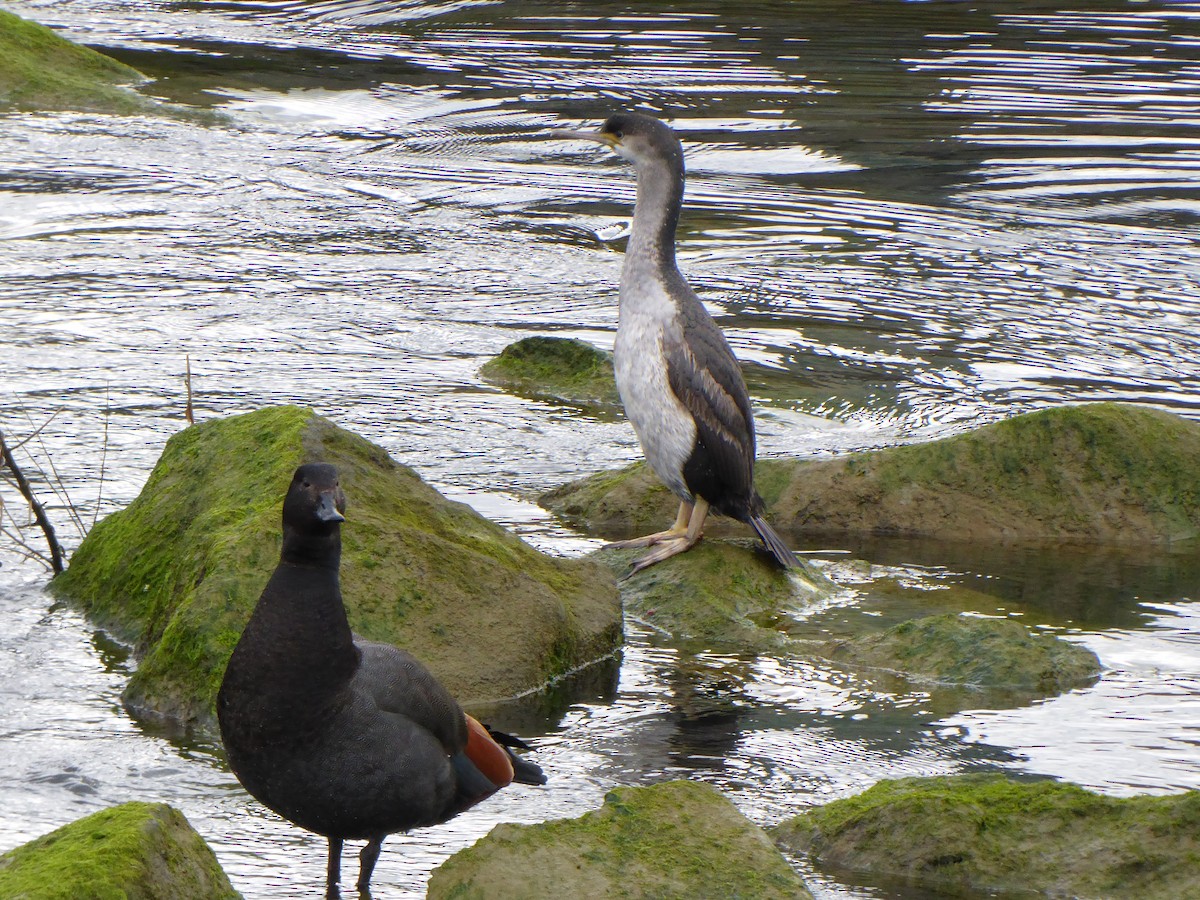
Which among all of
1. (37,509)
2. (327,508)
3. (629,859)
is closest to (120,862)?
(327,508)

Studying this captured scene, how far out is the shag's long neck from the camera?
8.09 metres

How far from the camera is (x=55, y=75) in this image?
19.9m

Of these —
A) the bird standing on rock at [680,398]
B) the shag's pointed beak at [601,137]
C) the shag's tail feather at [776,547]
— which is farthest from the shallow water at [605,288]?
the shag's pointed beak at [601,137]

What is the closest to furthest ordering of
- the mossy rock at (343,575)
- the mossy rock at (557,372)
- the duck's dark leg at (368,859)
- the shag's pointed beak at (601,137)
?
1. the duck's dark leg at (368,859)
2. the mossy rock at (343,575)
3. the shag's pointed beak at (601,137)
4. the mossy rock at (557,372)

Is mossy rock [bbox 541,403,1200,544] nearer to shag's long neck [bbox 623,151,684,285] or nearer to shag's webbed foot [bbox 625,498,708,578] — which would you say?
shag's webbed foot [bbox 625,498,708,578]

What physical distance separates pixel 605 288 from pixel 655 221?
228 inches

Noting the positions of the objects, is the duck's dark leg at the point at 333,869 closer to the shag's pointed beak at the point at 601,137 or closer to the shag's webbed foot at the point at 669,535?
the shag's webbed foot at the point at 669,535

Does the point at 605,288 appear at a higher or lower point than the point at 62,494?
higher

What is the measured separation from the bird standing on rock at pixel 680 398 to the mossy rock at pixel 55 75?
1281cm

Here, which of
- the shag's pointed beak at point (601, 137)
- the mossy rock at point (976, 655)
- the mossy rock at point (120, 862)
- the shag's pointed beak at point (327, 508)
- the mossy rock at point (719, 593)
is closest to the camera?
the mossy rock at point (120, 862)

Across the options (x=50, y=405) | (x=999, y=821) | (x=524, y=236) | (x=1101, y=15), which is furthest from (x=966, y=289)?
(x=1101, y=15)

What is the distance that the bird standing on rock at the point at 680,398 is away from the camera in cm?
779

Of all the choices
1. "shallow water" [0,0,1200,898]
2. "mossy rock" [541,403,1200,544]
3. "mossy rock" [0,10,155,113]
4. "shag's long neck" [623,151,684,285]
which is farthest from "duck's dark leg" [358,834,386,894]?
"mossy rock" [0,10,155,113]

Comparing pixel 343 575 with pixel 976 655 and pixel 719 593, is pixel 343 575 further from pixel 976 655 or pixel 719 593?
pixel 976 655
